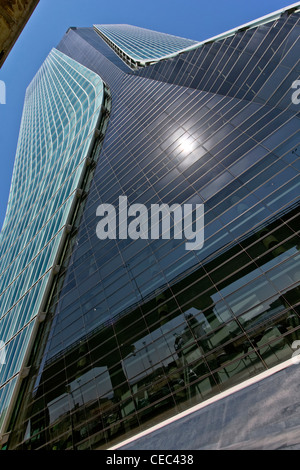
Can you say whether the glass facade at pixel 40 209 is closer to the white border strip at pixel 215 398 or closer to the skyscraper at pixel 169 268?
the skyscraper at pixel 169 268

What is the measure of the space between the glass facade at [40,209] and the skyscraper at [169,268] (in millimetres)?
289

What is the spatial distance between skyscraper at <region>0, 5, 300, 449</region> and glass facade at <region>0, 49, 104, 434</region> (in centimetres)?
29

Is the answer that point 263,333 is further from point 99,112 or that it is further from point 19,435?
point 99,112

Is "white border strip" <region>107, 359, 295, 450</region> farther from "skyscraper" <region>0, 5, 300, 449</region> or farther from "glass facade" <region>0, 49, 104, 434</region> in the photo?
"glass facade" <region>0, 49, 104, 434</region>

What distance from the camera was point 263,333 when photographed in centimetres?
1114

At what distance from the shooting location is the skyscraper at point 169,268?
1220 centimetres

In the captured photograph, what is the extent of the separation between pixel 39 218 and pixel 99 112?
16504 mm

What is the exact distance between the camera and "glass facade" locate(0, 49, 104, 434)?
22484 millimetres

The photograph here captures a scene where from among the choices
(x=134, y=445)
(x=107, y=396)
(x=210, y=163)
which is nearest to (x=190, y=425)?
(x=134, y=445)

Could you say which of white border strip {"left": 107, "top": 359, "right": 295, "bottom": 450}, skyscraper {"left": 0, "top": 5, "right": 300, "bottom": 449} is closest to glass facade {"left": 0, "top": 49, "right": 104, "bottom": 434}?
skyscraper {"left": 0, "top": 5, "right": 300, "bottom": 449}

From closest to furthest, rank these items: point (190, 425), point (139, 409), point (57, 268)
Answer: point (190, 425) < point (139, 409) < point (57, 268)

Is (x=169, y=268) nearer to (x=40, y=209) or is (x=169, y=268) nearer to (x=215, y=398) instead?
(x=215, y=398)

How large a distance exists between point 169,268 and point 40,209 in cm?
2626

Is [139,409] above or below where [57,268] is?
below
